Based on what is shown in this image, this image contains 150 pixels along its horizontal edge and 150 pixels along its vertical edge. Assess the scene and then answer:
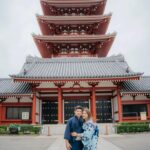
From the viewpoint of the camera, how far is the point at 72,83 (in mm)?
23031

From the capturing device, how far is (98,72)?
23.2 m

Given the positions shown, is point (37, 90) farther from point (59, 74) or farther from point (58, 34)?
point (58, 34)

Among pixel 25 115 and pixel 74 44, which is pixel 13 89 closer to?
pixel 25 115

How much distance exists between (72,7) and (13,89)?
39.9 feet

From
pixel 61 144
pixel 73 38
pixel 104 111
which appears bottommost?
pixel 61 144

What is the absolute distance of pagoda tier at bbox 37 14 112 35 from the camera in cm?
2778

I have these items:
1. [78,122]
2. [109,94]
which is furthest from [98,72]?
[78,122]

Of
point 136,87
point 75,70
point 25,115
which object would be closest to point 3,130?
point 25,115

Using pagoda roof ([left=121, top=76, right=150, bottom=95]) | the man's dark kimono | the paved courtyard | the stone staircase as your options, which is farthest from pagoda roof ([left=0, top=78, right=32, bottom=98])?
the man's dark kimono

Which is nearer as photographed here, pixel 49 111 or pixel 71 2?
pixel 49 111

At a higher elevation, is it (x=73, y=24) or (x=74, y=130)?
(x=73, y=24)

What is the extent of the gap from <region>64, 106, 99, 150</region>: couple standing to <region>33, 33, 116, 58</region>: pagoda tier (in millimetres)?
20842

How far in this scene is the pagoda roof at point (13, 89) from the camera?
21.9 meters

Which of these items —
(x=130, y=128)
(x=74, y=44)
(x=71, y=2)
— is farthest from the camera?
(x=71, y=2)
